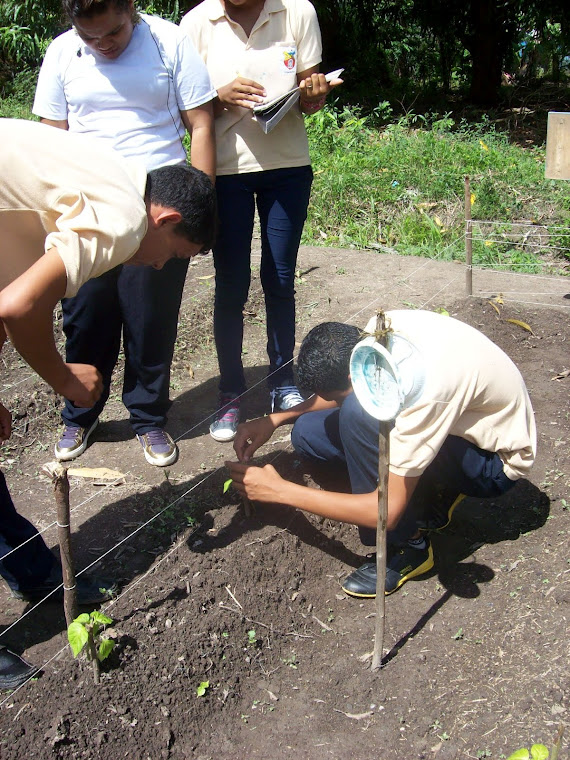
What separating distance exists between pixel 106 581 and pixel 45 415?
4.95 ft

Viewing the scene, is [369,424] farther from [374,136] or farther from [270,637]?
[374,136]

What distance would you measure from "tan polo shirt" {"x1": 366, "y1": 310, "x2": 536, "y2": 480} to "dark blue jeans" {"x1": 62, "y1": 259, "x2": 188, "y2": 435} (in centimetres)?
109

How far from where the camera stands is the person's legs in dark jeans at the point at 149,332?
3.13m

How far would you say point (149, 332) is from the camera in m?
3.21

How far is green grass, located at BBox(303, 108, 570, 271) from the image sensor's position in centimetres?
616

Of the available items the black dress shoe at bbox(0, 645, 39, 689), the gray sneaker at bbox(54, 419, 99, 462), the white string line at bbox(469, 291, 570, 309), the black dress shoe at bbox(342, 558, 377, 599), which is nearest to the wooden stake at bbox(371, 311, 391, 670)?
the black dress shoe at bbox(342, 558, 377, 599)

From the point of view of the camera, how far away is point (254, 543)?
288cm

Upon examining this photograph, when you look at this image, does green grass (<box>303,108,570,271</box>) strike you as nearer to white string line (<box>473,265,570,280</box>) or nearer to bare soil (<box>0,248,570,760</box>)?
white string line (<box>473,265,570,280</box>)

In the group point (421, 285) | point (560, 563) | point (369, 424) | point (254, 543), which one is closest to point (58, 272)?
point (369, 424)

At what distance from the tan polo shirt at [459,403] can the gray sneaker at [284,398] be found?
1243mm

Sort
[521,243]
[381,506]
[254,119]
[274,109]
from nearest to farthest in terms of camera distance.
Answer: [381,506], [274,109], [254,119], [521,243]

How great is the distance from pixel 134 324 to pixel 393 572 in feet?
4.77

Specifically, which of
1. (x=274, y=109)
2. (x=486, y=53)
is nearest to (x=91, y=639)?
(x=274, y=109)

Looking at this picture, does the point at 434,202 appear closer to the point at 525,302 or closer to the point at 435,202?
the point at 435,202
